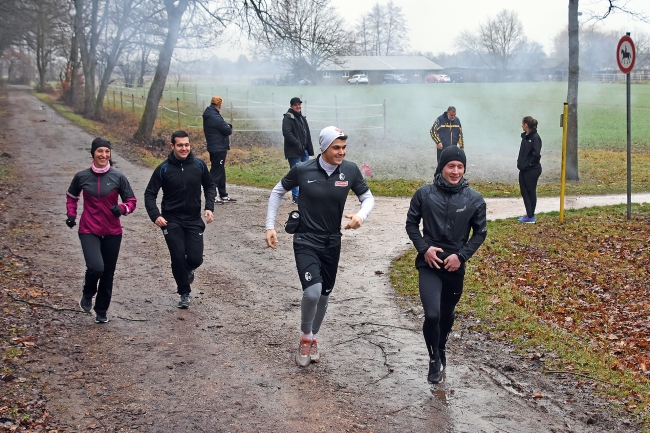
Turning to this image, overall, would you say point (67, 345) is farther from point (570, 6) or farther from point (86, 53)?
point (86, 53)

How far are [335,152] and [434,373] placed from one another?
1951 mm

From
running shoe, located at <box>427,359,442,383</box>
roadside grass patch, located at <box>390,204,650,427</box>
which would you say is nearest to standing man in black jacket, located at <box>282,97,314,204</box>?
roadside grass patch, located at <box>390,204,650,427</box>

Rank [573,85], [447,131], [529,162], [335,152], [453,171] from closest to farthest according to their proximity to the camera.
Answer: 1. [453,171]
2. [335,152]
3. [529,162]
4. [447,131]
5. [573,85]

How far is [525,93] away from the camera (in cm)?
5372

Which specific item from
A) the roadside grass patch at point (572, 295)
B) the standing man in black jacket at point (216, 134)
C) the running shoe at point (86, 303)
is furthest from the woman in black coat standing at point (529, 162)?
the running shoe at point (86, 303)

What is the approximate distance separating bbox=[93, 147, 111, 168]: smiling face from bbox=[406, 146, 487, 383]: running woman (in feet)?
10.6

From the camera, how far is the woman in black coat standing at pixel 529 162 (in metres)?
12.1

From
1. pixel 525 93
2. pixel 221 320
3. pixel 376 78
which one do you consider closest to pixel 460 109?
pixel 525 93

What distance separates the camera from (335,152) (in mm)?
5906

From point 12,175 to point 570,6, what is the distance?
1417cm

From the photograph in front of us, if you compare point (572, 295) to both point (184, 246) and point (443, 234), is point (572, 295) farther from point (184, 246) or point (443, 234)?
point (184, 246)

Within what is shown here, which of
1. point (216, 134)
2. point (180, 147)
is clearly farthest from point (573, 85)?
point (180, 147)

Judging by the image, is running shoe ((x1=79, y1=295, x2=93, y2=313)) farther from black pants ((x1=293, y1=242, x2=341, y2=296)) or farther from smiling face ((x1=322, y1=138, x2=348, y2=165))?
smiling face ((x1=322, y1=138, x2=348, y2=165))

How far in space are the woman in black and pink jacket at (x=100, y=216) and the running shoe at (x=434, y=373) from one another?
3337mm
